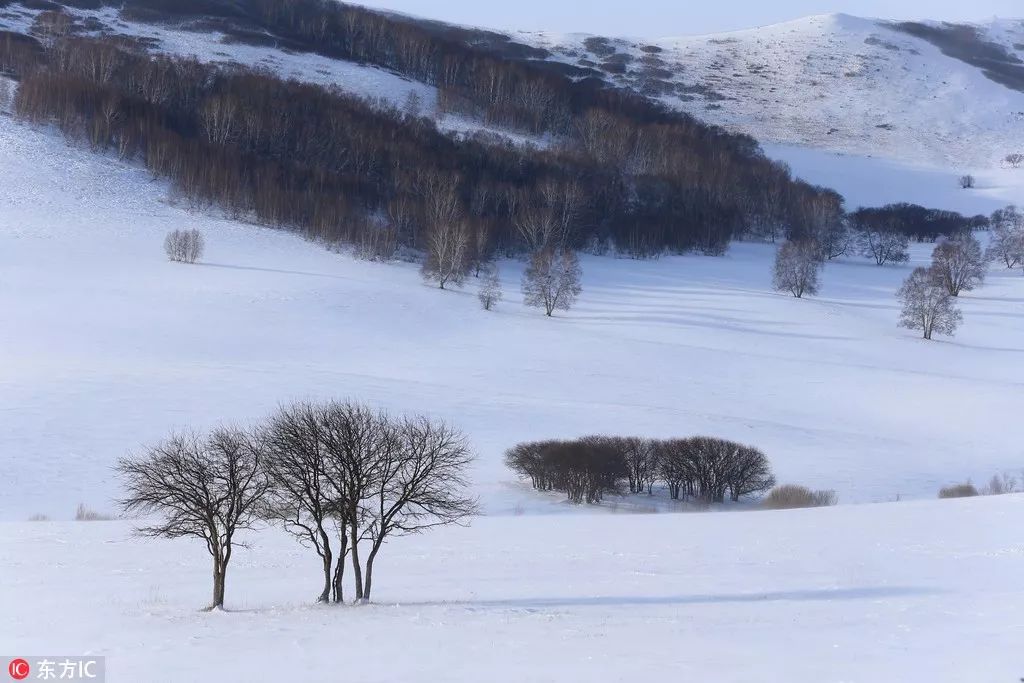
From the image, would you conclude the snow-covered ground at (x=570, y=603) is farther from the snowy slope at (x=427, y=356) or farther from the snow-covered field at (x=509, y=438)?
the snowy slope at (x=427, y=356)

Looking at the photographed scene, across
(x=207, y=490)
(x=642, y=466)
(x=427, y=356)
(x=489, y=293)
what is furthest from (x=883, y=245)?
(x=207, y=490)

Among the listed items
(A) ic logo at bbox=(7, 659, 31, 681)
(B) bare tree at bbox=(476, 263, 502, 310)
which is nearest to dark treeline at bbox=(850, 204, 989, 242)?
(B) bare tree at bbox=(476, 263, 502, 310)

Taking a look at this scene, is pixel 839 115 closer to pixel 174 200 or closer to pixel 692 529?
pixel 174 200

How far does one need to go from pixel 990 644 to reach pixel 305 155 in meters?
98.3

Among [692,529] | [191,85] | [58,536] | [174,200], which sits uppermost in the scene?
[191,85]

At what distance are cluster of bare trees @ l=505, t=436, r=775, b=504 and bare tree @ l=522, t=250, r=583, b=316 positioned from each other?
101ft

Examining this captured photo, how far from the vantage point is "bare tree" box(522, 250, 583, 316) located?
64.1m

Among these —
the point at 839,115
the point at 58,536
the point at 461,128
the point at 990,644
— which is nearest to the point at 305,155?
the point at 461,128

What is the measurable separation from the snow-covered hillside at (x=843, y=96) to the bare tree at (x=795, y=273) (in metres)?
84.1

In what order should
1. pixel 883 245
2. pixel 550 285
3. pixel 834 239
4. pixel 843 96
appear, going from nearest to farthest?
1. pixel 550 285
2. pixel 883 245
3. pixel 834 239
4. pixel 843 96

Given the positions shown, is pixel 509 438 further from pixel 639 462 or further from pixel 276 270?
pixel 276 270

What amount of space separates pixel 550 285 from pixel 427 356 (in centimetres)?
1790

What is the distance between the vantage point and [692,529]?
25.1 metres

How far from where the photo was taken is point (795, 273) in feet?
254
